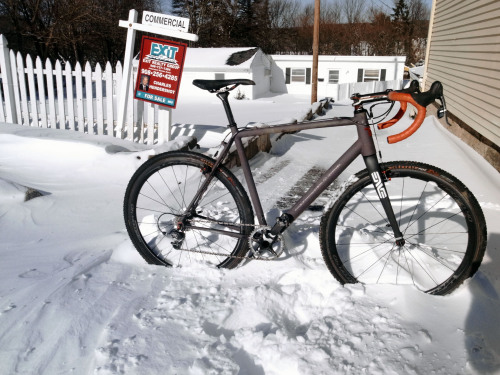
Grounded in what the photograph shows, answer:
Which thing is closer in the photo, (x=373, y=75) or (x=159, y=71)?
(x=159, y=71)

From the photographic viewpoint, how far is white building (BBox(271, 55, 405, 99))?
28641mm

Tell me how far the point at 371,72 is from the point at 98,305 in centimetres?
2995

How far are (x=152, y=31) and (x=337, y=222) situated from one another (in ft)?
14.4

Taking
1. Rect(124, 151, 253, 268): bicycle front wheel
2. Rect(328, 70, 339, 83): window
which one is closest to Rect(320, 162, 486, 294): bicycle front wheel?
Rect(124, 151, 253, 268): bicycle front wheel

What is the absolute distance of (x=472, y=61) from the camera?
7250 mm

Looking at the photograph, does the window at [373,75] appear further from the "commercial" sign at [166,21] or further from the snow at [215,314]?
the snow at [215,314]

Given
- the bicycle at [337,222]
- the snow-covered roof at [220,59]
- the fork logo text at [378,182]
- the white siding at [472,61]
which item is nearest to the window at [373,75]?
the snow-covered roof at [220,59]

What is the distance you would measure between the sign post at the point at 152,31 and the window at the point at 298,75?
77.4 feet

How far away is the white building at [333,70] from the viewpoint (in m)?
28.6

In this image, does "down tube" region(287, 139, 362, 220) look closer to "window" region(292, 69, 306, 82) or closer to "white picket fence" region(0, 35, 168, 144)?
"white picket fence" region(0, 35, 168, 144)

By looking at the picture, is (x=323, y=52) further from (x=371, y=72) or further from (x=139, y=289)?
(x=139, y=289)

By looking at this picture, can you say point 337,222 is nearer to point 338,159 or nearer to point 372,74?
point 338,159

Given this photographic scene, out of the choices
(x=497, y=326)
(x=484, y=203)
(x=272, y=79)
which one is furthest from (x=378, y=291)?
(x=272, y=79)

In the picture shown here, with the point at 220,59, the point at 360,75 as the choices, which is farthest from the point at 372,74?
the point at 220,59
